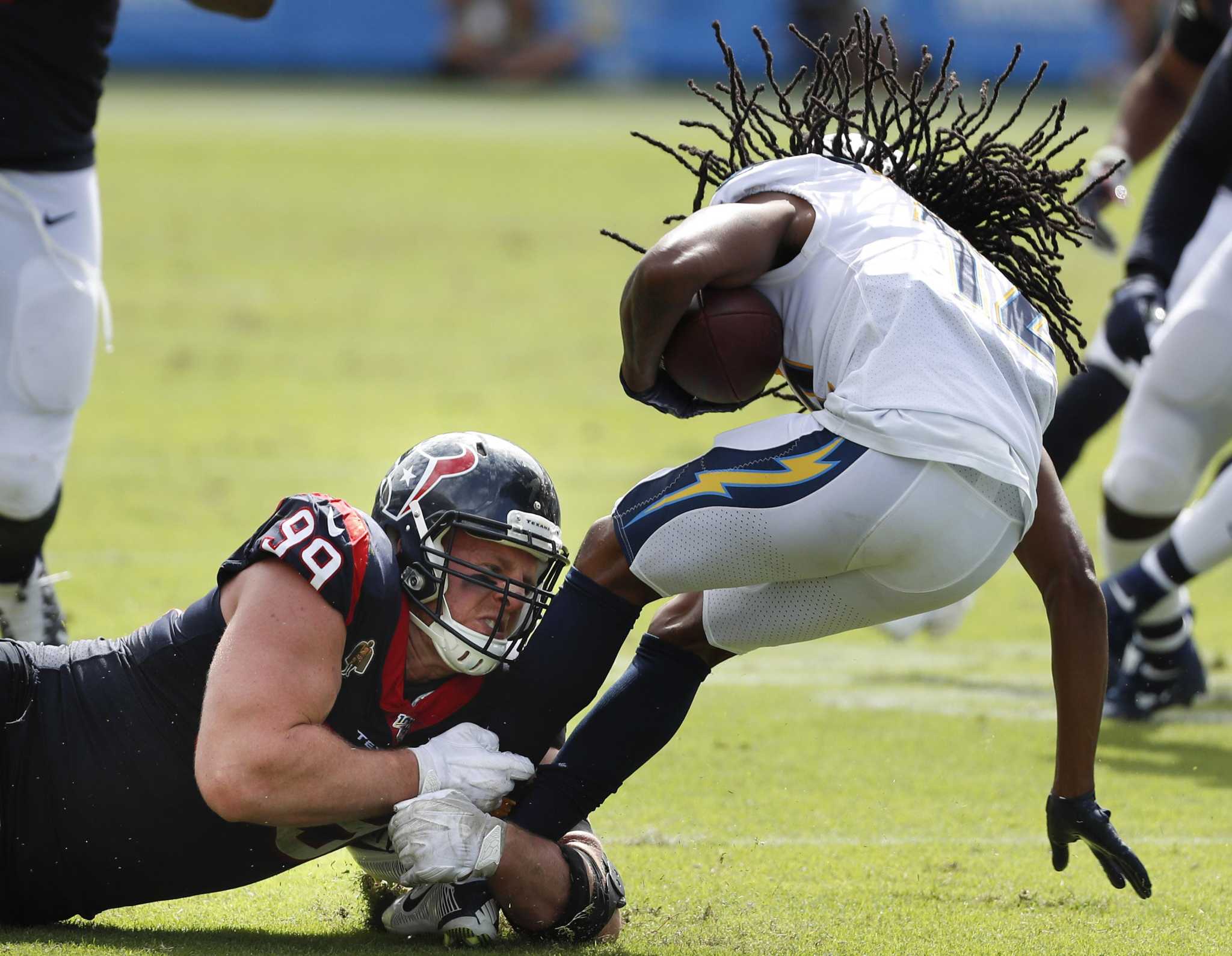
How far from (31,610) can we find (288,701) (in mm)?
2056

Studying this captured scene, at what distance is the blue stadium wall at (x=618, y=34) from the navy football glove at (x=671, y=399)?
21074 mm

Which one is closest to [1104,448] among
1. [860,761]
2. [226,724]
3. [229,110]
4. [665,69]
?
[860,761]

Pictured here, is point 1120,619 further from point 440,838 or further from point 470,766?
point 440,838

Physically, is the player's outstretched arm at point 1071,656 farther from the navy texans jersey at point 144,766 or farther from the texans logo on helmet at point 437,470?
the navy texans jersey at point 144,766

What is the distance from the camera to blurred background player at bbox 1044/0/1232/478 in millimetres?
4789

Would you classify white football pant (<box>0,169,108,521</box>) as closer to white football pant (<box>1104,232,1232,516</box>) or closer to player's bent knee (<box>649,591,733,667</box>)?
player's bent knee (<box>649,591,733,667</box>)

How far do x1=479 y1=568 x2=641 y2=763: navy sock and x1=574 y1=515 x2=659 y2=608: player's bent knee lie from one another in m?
0.01

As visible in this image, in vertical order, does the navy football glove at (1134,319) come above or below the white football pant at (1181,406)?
above

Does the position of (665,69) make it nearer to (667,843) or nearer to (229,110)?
(229,110)

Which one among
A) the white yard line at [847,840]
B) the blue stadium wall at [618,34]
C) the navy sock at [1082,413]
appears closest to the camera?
the white yard line at [847,840]

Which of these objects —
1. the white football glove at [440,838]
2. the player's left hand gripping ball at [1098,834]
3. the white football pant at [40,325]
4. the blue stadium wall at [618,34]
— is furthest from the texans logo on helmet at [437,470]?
the blue stadium wall at [618,34]

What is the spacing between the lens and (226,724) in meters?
2.82

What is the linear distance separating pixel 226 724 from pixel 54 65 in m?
2.31

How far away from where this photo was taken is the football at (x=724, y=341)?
3.07 m
